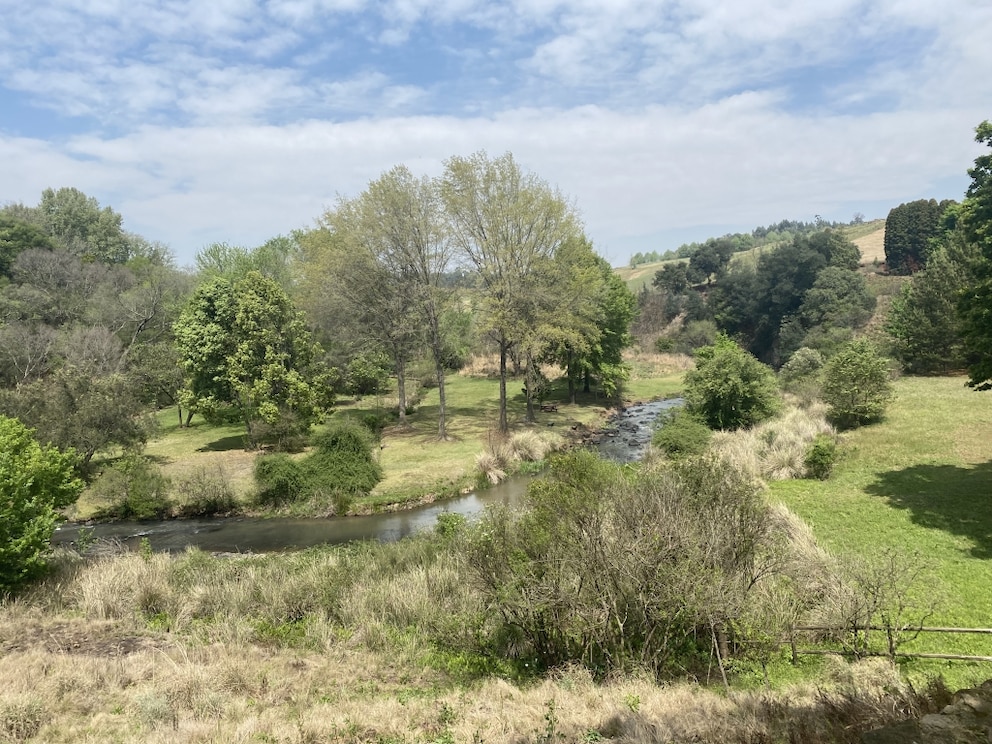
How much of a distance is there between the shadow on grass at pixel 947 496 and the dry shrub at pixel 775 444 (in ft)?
9.58

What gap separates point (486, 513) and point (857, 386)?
24048mm

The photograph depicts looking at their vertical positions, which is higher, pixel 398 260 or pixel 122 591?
pixel 398 260

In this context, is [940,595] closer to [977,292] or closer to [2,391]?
[977,292]

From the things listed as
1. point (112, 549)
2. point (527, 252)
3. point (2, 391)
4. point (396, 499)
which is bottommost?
point (396, 499)

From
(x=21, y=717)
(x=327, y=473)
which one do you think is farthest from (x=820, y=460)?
(x=21, y=717)

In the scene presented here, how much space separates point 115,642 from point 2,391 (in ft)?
62.9

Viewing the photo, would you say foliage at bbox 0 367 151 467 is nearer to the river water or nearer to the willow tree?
the river water

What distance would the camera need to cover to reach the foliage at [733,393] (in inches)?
1122

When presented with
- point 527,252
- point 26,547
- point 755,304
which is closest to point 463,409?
point 527,252

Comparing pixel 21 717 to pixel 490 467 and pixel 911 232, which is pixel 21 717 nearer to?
pixel 490 467

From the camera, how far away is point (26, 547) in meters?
11.5

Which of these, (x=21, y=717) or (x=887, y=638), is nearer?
(x=21, y=717)

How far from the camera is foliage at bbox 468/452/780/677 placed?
8.12 m

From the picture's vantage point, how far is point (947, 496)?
17.1m
